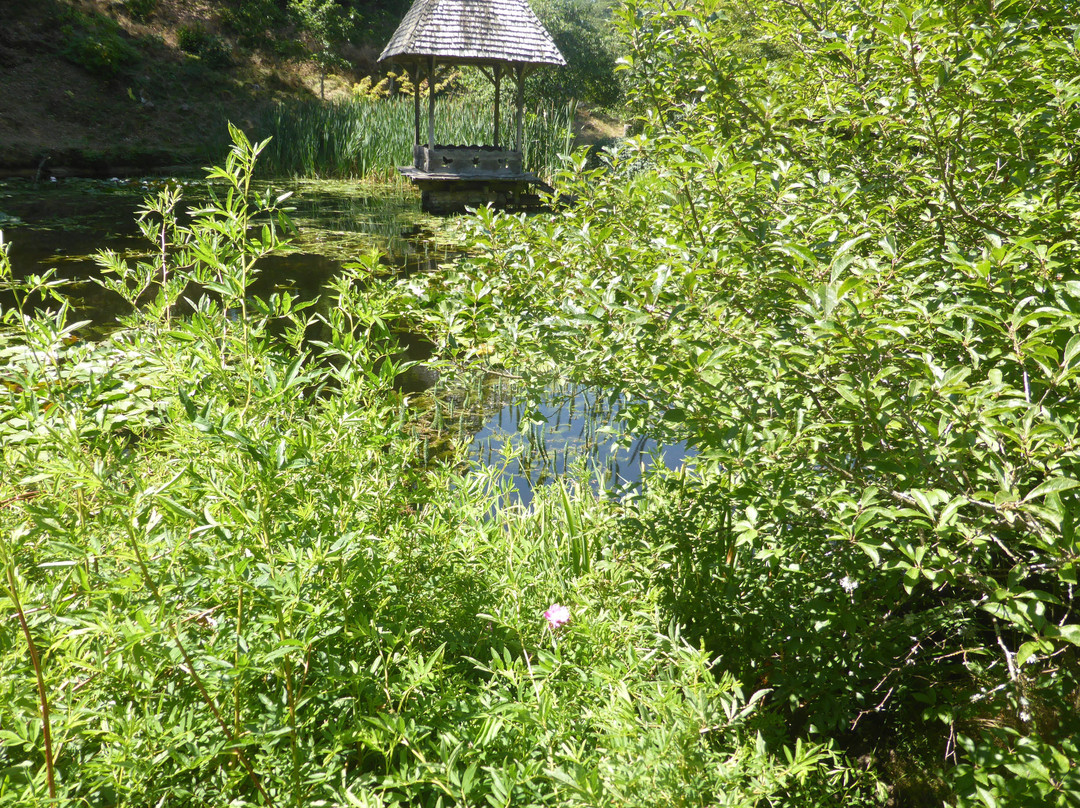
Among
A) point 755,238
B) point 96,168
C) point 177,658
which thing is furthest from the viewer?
point 96,168

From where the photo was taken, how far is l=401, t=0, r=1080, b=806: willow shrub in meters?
1.12

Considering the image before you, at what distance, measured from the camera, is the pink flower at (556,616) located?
5.19 feet

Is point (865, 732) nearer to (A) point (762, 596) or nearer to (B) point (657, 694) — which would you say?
(A) point (762, 596)

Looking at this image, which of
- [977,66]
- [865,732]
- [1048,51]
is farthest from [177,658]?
[1048,51]

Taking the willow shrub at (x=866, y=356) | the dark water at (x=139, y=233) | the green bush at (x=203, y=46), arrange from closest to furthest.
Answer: the willow shrub at (x=866, y=356) < the dark water at (x=139, y=233) < the green bush at (x=203, y=46)

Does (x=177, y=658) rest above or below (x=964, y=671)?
above

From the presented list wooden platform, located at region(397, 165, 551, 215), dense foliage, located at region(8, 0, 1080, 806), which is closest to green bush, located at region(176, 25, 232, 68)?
wooden platform, located at region(397, 165, 551, 215)

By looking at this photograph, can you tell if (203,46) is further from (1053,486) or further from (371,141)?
(1053,486)

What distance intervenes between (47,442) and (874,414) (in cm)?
149

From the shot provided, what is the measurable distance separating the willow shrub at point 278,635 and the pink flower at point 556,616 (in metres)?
0.02

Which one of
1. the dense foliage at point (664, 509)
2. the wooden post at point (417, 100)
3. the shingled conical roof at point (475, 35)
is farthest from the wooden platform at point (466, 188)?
the dense foliage at point (664, 509)

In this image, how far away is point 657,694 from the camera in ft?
3.63

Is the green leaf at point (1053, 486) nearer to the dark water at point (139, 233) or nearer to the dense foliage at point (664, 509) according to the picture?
the dense foliage at point (664, 509)

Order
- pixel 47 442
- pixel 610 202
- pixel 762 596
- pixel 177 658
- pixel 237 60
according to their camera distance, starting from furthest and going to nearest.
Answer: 1. pixel 237 60
2. pixel 610 202
3. pixel 762 596
4. pixel 47 442
5. pixel 177 658
